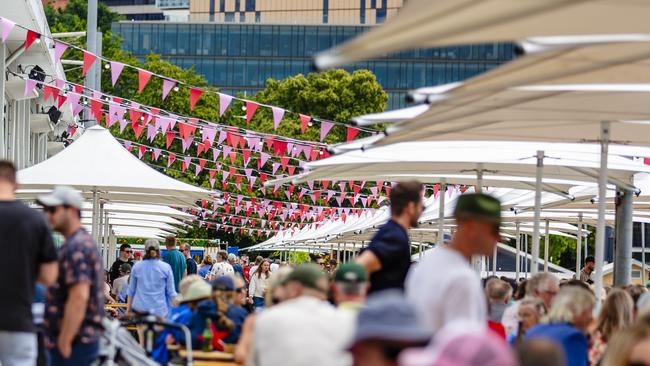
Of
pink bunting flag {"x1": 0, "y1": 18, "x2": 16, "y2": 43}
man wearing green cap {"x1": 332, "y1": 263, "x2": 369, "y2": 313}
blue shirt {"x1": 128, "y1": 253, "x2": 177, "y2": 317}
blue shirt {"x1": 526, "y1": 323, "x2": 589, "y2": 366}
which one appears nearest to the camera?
man wearing green cap {"x1": 332, "y1": 263, "x2": 369, "y2": 313}

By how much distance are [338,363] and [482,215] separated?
0.92 meters

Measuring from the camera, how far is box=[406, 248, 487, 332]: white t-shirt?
257 inches

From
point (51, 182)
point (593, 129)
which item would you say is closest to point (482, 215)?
point (593, 129)

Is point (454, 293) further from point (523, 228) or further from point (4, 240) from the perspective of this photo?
point (523, 228)

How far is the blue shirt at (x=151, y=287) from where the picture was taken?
17.3m

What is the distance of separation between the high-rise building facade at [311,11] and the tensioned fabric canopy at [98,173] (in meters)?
109

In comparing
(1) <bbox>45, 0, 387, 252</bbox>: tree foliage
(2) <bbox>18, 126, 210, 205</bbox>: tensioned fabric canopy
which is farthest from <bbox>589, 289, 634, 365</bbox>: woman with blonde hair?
(1) <bbox>45, 0, 387, 252</bbox>: tree foliage

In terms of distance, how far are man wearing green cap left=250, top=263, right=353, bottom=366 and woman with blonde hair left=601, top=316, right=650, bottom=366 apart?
1169 mm

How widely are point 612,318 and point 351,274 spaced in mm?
2489

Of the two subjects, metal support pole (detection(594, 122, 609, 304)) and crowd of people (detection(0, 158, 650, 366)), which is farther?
metal support pole (detection(594, 122, 609, 304))

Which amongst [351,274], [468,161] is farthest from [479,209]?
[468,161]

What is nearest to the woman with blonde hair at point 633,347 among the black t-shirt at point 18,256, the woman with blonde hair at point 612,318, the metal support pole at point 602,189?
the woman with blonde hair at point 612,318

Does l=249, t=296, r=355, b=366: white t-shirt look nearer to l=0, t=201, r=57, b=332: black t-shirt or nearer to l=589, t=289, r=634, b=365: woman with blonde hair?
l=0, t=201, r=57, b=332: black t-shirt

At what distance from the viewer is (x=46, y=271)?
8625mm
